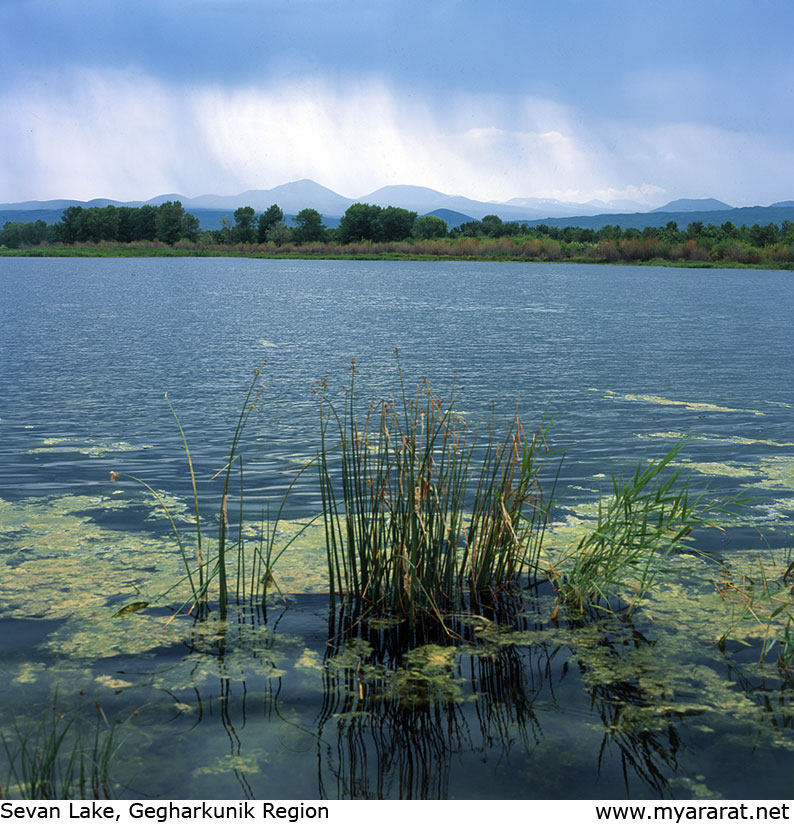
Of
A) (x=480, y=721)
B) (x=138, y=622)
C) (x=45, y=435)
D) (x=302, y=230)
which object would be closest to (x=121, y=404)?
(x=45, y=435)

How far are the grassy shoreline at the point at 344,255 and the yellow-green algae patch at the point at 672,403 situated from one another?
2667 inches

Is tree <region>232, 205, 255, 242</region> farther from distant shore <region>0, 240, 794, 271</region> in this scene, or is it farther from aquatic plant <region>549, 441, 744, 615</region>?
aquatic plant <region>549, 441, 744, 615</region>

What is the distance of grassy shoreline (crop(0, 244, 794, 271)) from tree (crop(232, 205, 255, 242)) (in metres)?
4.65

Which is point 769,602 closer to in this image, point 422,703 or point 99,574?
point 422,703

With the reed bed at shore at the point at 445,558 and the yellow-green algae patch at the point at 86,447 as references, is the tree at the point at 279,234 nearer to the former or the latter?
the yellow-green algae patch at the point at 86,447

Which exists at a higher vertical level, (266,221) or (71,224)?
(266,221)

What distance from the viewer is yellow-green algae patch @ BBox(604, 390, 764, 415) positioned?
1341cm

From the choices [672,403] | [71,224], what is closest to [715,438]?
[672,403]

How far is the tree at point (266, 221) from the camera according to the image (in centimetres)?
12012

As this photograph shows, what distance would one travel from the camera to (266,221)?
396 feet

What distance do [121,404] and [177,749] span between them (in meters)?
10.0

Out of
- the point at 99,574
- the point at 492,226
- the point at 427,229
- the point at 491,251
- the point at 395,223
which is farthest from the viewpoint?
the point at 395,223

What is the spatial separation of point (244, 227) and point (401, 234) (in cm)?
2273
